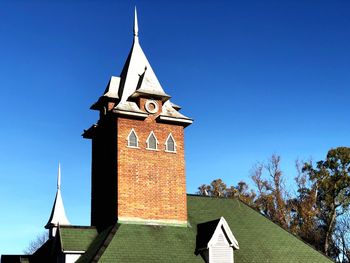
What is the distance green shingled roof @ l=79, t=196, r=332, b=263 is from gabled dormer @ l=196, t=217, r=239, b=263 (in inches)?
15.7

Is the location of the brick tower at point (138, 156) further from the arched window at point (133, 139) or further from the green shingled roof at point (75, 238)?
the green shingled roof at point (75, 238)

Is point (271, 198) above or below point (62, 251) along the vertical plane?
above

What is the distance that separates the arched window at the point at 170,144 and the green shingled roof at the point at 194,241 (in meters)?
3.49

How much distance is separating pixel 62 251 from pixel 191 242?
6342 mm

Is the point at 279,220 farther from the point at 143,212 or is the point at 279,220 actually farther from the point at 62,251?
the point at 62,251

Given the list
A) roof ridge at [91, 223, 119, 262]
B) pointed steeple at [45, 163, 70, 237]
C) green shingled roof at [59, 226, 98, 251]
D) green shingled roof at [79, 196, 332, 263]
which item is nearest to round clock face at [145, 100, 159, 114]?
green shingled roof at [79, 196, 332, 263]

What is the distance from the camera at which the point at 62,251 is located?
2744 centimetres

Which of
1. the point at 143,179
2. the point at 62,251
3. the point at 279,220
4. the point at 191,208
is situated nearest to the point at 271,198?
the point at 279,220

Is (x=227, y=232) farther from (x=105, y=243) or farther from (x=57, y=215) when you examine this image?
(x=57, y=215)

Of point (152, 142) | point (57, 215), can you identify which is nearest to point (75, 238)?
point (152, 142)

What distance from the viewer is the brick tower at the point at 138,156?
96.2 feet

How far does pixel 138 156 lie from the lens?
98.4 ft

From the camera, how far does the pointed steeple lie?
4072cm

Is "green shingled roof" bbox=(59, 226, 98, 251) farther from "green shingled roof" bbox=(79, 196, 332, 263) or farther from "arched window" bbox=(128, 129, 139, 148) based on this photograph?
"arched window" bbox=(128, 129, 139, 148)
